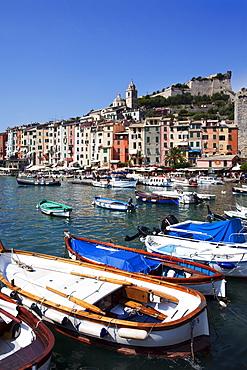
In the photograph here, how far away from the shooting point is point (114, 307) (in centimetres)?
908

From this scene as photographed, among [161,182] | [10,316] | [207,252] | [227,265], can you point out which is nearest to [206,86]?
[161,182]

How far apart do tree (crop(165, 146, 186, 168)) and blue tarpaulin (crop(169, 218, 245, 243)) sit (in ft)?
187

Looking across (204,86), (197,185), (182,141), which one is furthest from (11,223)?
(204,86)

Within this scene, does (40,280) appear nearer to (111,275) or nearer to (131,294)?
(111,275)

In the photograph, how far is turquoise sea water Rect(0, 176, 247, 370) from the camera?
25.3ft

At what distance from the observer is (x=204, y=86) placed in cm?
12838

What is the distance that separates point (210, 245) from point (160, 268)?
13.2ft

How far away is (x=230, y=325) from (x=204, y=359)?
2.19m

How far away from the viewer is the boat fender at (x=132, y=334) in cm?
729

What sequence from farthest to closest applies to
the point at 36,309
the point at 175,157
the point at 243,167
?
1. the point at 175,157
2. the point at 243,167
3. the point at 36,309

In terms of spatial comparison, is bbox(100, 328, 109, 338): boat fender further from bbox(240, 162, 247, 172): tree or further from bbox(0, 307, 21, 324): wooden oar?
bbox(240, 162, 247, 172): tree

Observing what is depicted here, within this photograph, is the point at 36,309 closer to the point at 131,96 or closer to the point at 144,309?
the point at 144,309

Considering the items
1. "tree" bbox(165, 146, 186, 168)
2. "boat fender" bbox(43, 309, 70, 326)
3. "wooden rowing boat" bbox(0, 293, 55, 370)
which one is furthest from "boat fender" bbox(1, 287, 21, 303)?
"tree" bbox(165, 146, 186, 168)

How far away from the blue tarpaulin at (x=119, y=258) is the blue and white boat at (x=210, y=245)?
2311mm
